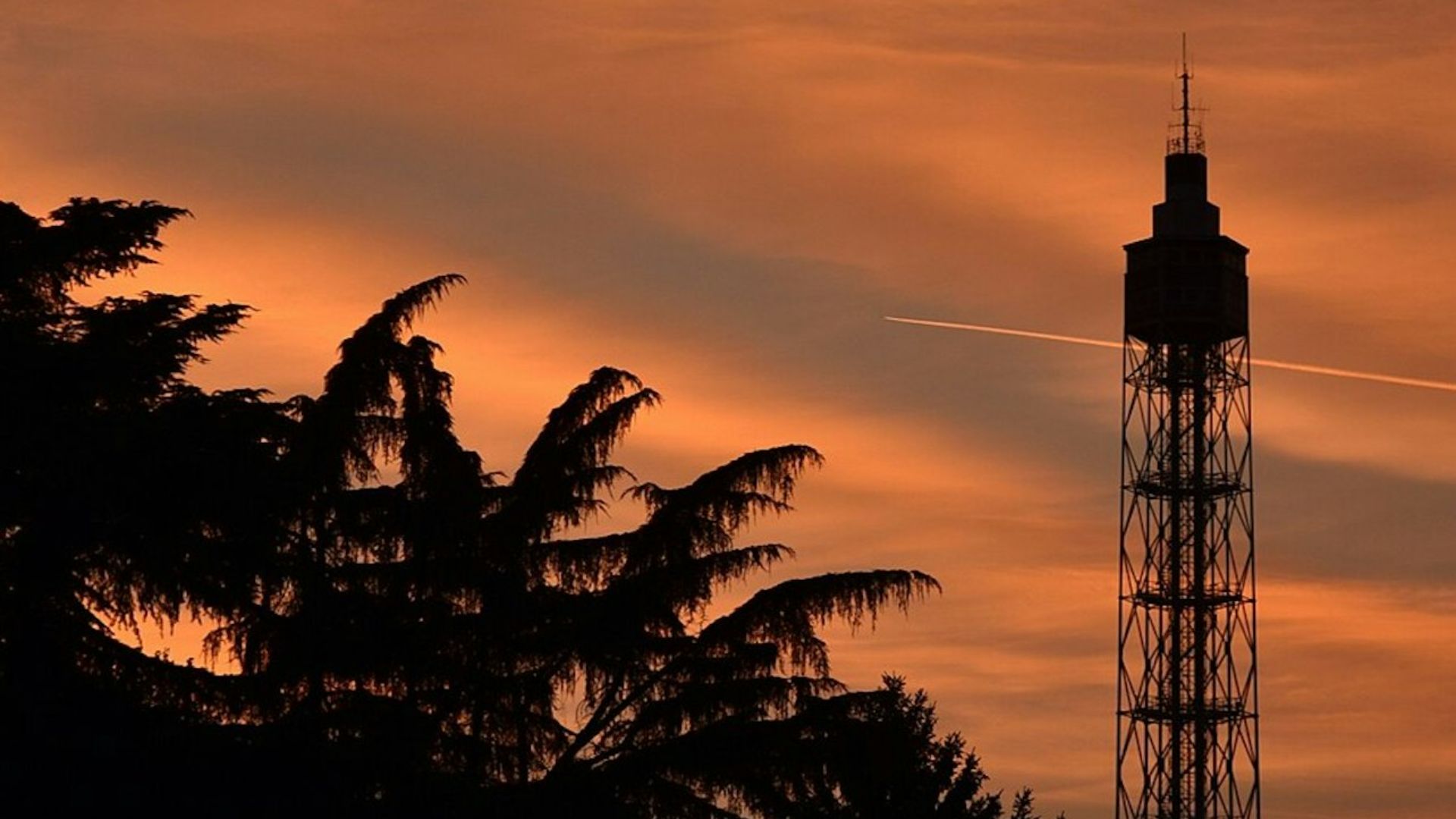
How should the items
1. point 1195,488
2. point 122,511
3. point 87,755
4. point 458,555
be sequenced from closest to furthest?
1. point 87,755
2. point 122,511
3. point 458,555
4. point 1195,488

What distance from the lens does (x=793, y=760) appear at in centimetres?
4178

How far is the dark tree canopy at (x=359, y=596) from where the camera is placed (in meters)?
37.3

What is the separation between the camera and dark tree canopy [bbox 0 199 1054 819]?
123 ft

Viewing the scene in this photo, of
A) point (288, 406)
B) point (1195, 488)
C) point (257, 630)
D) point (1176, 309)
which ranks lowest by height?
point (257, 630)

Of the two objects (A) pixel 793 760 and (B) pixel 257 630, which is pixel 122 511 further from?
(A) pixel 793 760

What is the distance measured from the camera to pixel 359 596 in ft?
139

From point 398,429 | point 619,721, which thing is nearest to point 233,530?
point 398,429

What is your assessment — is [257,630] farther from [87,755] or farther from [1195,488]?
[1195,488]

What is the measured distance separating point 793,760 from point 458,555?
6029 mm

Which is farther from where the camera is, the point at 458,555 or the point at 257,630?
the point at 458,555

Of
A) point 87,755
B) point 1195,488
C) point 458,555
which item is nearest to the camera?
point 87,755

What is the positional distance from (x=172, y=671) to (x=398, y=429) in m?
6.34

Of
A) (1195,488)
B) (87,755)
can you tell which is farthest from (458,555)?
(1195,488)

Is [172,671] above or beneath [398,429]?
beneath
